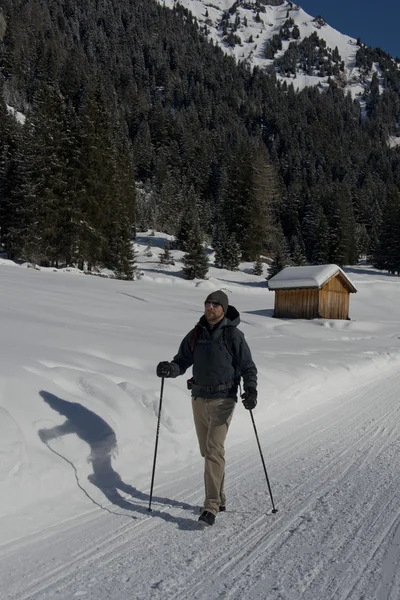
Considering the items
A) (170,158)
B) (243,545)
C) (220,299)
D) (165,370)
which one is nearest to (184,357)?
(165,370)

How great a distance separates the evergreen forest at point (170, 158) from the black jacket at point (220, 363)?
28460mm

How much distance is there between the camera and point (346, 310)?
105ft

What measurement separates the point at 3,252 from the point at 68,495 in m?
35.8

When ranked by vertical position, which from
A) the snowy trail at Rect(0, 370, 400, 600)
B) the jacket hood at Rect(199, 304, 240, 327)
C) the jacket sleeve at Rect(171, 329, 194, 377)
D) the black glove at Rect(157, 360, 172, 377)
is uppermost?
the jacket hood at Rect(199, 304, 240, 327)

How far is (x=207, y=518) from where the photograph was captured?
12.7ft

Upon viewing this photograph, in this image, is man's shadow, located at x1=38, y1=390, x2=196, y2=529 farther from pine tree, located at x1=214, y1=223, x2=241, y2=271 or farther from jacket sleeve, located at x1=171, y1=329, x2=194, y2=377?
pine tree, located at x1=214, y1=223, x2=241, y2=271

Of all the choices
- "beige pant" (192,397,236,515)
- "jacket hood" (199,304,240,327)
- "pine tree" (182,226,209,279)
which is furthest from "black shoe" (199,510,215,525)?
"pine tree" (182,226,209,279)

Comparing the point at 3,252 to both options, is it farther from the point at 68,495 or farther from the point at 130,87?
the point at 130,87

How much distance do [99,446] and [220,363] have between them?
1890 millimetres

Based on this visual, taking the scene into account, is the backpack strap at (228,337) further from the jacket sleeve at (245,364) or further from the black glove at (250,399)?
the black glove at (250,399)

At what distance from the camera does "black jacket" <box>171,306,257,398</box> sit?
4137mm

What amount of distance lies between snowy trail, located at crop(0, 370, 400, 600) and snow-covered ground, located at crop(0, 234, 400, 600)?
0.01 m

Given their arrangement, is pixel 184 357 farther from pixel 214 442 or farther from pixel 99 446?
pixel 99 446

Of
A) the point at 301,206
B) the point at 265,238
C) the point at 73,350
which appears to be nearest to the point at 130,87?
the point at 301,206
